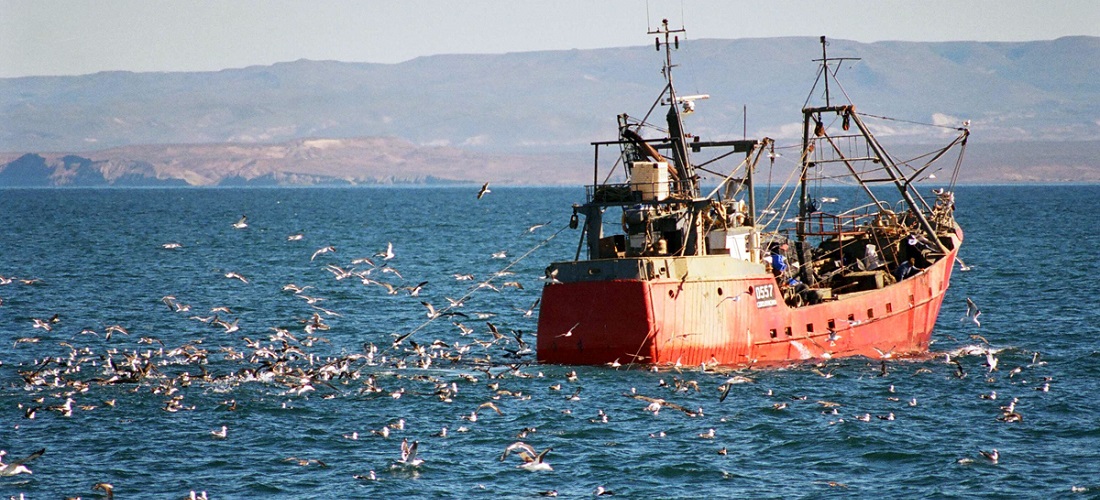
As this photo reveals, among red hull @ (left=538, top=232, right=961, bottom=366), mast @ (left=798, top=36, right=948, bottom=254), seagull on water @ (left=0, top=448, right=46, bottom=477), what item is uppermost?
mast @ (left=798, top=36, right=948, bottom=254)

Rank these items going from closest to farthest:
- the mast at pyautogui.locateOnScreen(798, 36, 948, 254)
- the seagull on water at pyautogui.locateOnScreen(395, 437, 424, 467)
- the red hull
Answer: the seagull on water at pyautogui.locateOnScreen(395, 437, 424, 467) → the red hull → the mast at pyautogui.locateOnScreen(798, 36, 948, 254)

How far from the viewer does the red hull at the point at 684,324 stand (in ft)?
127

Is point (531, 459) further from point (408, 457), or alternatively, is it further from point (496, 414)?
point (496, 414)

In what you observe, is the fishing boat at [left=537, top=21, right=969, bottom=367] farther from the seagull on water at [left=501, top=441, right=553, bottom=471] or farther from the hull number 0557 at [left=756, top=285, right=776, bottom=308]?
the seagull on water at [left=501, top=441, right=553, bottom=471]

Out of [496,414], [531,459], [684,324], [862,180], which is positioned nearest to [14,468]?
[531,459]

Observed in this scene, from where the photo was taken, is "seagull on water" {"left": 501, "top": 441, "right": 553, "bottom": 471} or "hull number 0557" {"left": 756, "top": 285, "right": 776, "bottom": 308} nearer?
"seagull on water" {"left": 501, "top": 441, "right": 553, "bottom": 471}

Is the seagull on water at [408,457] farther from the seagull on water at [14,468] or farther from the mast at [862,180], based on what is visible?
the mast at [862,180]

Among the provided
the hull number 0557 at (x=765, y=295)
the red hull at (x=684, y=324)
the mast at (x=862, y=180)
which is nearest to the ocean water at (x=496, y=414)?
the red hull at (x=684, y=324)

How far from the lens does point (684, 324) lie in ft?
129

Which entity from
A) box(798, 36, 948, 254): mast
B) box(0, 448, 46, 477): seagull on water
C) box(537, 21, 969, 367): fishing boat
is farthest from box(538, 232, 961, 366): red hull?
box(0, 448, 46, 477): seagull on water

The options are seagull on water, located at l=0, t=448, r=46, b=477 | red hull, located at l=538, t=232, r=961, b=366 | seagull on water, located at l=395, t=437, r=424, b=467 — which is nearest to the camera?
seagull on water, located at l=0, t=448, r=46, b=477

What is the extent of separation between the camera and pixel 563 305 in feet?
130

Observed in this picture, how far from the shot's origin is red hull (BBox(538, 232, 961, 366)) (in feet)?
127

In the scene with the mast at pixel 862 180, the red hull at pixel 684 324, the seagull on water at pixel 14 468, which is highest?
the mast at pixel 862 180
